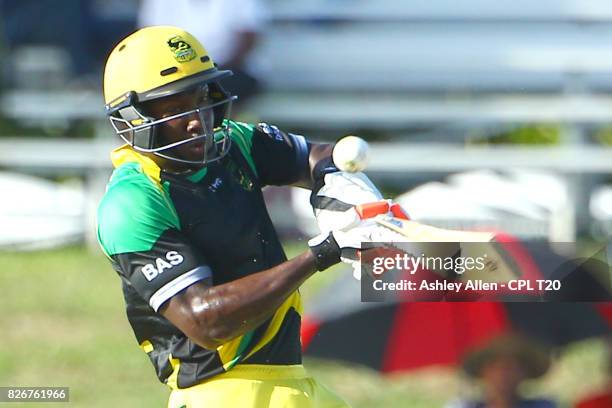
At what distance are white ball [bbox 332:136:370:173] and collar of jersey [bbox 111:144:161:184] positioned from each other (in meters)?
0.52

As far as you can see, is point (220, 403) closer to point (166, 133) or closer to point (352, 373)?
point (166, 133)

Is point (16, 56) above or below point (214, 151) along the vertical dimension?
below

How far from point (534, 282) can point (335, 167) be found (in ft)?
2.20

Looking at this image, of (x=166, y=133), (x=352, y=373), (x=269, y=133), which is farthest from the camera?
(x=352, y=373)

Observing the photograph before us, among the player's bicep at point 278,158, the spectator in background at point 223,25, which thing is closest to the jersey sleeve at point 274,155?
the player's bicep at point 278,158

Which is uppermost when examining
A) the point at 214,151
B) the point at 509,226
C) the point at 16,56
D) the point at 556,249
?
the point at 214,151

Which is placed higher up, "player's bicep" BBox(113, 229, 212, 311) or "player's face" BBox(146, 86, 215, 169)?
"player's face" BBox(146, 86, 215, 169)

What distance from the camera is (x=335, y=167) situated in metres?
4.43

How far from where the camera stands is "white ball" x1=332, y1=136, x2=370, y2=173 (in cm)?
403

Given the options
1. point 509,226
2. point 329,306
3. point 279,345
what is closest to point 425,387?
point 509,226

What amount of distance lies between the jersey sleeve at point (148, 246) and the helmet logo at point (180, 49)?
0.39 meters

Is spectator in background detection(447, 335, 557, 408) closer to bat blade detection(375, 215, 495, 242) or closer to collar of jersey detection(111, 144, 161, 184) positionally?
bat blade detection(375, 215, 495, 242)

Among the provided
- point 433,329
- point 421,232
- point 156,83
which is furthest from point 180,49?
point 433,329

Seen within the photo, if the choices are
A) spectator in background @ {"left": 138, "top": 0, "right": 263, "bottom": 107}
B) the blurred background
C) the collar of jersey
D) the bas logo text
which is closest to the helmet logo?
the collar of jersey
